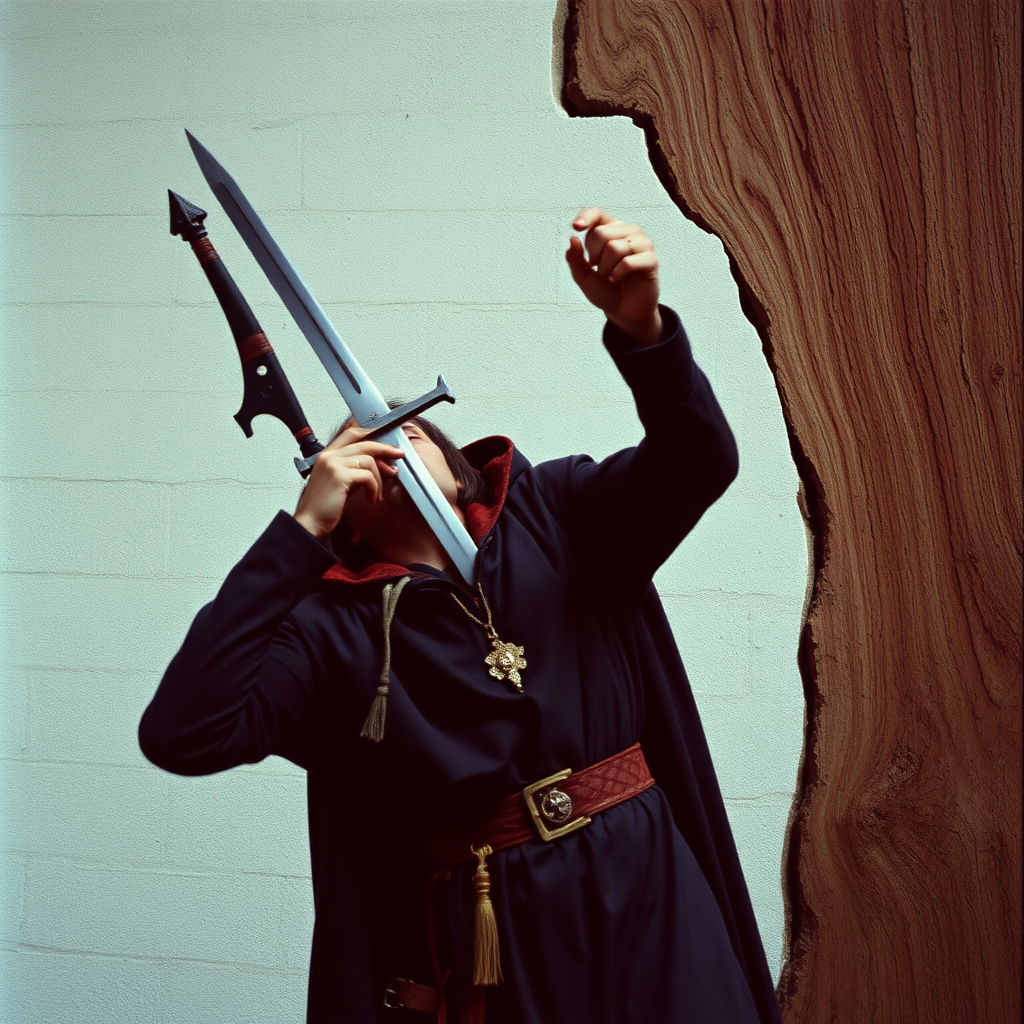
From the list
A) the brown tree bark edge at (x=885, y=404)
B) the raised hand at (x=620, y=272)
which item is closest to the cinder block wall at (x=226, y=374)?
the brown tree bark edge at (x=885, y=404)

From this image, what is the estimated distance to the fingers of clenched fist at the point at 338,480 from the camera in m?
0.86

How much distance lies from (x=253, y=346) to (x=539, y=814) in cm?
50

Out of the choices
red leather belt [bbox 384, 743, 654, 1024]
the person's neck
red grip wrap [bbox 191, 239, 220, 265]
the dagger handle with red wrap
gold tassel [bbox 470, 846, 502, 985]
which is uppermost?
red grip wrap [bbox 191, 239, 220, 265]

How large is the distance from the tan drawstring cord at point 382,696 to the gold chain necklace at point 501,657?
6 cm

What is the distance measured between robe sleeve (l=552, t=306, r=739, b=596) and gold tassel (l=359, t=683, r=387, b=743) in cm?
25

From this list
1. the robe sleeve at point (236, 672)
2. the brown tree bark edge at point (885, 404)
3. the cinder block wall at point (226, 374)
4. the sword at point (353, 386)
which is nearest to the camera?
the robe sleeve at point (236, 672)

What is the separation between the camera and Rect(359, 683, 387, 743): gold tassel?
0.84 m

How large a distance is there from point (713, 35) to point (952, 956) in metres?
1.25

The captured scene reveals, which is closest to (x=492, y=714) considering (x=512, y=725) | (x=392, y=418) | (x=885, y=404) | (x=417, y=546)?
(x=512, y=725)

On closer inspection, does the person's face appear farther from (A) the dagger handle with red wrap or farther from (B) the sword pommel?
(B) the sword pommel

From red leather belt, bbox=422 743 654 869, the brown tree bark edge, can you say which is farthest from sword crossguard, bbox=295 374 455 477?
the brown tree bark edge

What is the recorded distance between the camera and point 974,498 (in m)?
1.33

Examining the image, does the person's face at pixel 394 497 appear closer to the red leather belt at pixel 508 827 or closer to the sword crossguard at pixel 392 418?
the sword crossguard at pixel 392 418

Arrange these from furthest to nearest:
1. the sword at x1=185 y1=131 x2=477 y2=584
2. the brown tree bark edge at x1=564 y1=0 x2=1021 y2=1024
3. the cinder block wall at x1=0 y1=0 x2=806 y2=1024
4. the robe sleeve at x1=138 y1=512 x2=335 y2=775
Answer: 1. the cinder block wall at x1=0 y1=0 x2=806 y2=1024
2. the brown tree bark edge at x1=564 y1=0 x2=1021 y2=1024
3. the sword at x1=185 y1=131 x2=477 y2=584
4. the robe sleeve at x1=138 y1=512 x2=335 y2=775
